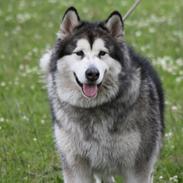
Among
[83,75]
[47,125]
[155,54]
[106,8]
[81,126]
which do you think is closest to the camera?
[83,75]

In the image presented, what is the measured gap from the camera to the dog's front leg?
6.03 metres

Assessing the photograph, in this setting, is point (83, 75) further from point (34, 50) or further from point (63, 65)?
point (34, 50)

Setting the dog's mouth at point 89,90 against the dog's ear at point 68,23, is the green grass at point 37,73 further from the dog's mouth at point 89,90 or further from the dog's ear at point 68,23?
the dog's ear at point 68,23

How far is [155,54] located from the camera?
12555 millimetres

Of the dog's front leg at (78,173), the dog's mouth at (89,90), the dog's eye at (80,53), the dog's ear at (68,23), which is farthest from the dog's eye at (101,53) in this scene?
the dog's front leg at (78,173)

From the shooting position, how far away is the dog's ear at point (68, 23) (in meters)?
5.95

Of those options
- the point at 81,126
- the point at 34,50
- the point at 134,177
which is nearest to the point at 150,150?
the point at 134,177

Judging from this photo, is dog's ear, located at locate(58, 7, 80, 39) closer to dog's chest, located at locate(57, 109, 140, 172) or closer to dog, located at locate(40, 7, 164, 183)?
dog, located at locate(40, 7, 164, 183)

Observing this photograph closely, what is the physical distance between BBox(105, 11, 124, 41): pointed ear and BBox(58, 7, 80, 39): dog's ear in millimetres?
295

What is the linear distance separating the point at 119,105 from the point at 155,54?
668 cm

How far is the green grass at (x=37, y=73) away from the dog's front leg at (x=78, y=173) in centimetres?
95

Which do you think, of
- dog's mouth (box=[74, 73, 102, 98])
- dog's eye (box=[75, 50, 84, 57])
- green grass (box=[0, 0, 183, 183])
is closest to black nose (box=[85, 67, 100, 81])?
dog's mouth (box=[74, 73, 102, 98])

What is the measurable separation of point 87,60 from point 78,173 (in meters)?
1.13

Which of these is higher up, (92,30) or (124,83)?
(92,30)
